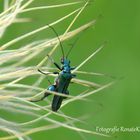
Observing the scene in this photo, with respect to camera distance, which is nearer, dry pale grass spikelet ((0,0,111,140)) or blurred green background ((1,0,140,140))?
dry pale grass spikelet ((0,0,111,140))

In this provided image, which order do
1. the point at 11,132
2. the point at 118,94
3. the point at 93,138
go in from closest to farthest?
1. the point at 11,132
2. the point at 93,138
3. the point at 118,94

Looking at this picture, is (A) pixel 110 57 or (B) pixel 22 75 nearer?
(B) pixel 22 75

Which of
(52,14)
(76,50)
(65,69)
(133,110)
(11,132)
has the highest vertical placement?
(52,14)

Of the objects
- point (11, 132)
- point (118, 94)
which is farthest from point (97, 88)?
point (118, 94)

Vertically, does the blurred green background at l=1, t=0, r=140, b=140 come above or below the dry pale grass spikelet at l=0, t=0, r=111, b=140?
above

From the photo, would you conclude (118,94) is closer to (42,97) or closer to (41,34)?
(41,34)

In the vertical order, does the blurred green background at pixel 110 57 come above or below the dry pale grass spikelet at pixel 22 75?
above

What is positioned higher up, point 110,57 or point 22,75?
point 110,57

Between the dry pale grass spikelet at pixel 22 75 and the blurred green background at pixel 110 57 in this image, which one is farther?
the blurred green background at pixel 110 57
